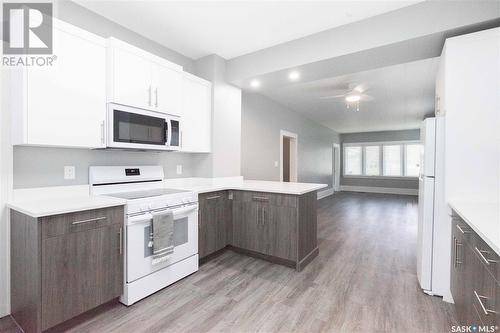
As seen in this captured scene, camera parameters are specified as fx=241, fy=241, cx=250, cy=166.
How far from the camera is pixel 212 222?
296 cm

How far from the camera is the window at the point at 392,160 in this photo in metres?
9.91

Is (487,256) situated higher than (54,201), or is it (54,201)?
(54,201)

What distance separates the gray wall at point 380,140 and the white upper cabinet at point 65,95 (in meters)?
10.4

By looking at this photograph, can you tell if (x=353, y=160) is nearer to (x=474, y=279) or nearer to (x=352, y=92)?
(x=352, y=92)

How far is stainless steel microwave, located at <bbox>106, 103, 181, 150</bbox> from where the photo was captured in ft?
7.16

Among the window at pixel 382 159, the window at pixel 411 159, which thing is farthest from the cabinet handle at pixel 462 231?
the window at pixel 411 159

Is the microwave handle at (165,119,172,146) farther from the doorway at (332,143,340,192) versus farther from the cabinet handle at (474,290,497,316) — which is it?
the doorway at (332,143,340,192)

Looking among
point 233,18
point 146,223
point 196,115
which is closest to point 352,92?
point 233,18

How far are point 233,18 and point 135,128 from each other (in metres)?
1.50

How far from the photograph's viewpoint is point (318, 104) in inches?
229

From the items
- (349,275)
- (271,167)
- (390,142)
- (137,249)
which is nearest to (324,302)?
(349,275)

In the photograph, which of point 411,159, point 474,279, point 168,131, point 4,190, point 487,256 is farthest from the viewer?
point 411,159

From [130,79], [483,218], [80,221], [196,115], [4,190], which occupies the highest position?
[130,79]

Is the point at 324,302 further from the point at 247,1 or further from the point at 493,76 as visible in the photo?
the point at 247,1
